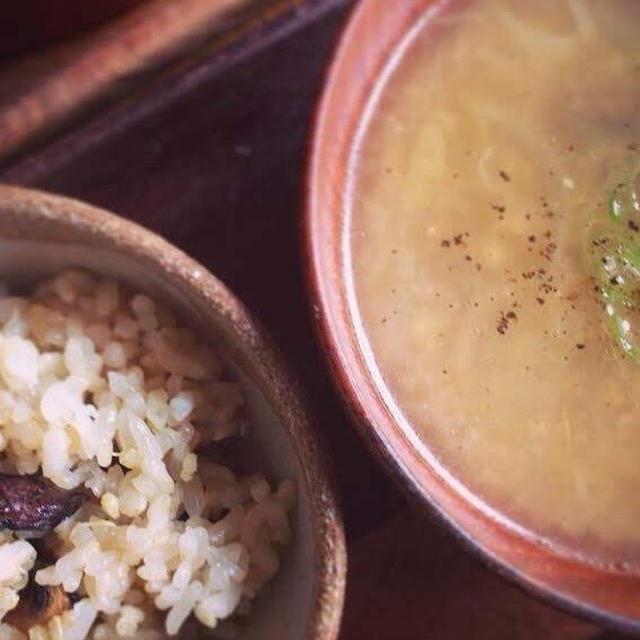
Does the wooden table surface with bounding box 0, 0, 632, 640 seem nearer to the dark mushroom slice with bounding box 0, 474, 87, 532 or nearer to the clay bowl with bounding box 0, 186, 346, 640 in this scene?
the clay bowl with bounding box 0, 186, 346, 640

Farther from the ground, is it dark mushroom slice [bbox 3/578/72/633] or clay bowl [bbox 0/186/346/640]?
clay bowl [bbox 0/186/346/640]

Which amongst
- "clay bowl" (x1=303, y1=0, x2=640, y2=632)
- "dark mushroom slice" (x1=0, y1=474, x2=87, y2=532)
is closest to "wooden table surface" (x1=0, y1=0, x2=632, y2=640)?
"clay bowl" (x1=303, y1=0, x2=640, y2=632)

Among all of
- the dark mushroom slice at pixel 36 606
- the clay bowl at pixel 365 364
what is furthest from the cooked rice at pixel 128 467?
the clay bowl at pixel 365 364

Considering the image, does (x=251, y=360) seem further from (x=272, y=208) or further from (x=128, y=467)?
(x=272, y=208)

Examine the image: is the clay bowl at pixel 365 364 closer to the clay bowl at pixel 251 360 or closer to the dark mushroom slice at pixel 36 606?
the clay bowl at pixel 251 360

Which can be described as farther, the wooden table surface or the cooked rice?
the wooden table surface
